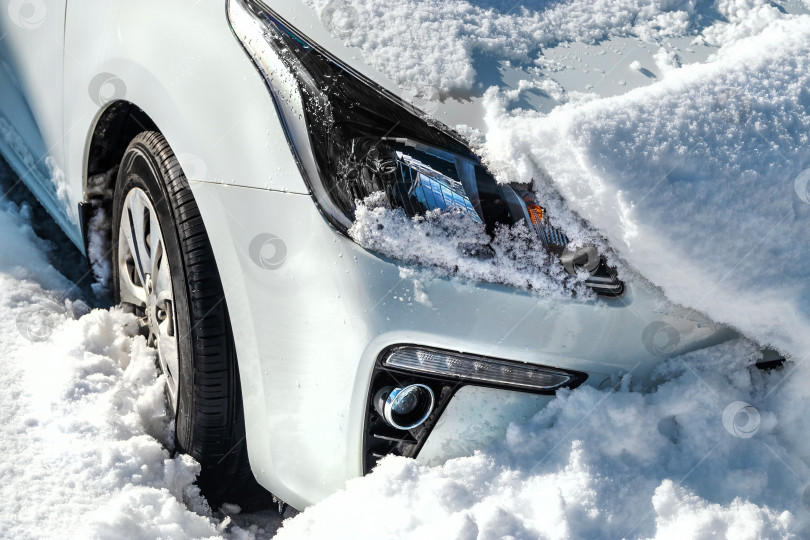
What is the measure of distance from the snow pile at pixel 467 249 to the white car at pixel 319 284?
0.08 ft

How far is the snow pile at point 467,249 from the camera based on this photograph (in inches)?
58.7

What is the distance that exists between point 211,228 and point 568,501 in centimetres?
110

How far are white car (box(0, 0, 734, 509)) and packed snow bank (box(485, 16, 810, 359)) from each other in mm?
76

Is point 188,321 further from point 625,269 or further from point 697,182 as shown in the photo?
point 697,182

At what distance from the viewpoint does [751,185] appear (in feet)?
4.88

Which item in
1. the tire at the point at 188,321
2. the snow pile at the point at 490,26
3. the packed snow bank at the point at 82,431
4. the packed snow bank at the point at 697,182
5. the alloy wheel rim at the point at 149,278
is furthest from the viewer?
the alloy wheel rim at the point at 149,278

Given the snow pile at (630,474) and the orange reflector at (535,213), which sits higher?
the orange reflector at (535,213)

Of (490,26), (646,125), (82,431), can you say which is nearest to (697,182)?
(646,125)

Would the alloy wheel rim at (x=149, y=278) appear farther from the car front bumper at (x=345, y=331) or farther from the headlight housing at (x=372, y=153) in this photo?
the headlight housing at (x=372, y=153)

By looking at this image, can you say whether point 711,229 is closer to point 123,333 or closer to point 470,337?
point 470,337

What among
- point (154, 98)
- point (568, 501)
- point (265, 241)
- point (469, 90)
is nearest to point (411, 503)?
point (568, 501)

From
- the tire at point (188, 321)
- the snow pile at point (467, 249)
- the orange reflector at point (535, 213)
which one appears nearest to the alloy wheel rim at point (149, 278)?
the tire at point (188, 321)

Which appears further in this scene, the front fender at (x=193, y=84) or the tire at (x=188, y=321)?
the tire at (x=188, y=321)

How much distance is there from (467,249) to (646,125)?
48 centimetres
